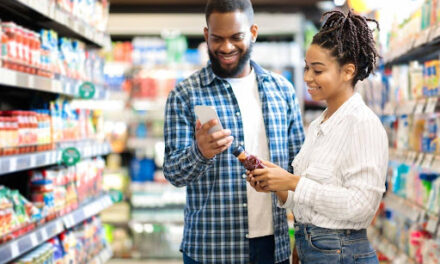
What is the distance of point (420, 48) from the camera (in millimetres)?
3439

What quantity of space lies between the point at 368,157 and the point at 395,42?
7.78ft

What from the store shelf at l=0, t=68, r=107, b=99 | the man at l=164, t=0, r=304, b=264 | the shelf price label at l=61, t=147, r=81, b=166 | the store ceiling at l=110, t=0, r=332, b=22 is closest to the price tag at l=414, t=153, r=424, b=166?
the man at l=164, t=0, r=304, b=264

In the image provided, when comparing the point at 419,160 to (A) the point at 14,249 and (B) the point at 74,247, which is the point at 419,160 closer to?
(B) the point at 74,247

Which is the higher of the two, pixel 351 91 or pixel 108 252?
pixel 351 91

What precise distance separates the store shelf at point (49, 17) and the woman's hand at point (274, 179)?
51.5 inches

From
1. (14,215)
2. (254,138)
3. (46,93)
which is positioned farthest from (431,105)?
(46,93)

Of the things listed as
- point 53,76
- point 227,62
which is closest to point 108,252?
point 53,76

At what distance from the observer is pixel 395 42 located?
3.85 m

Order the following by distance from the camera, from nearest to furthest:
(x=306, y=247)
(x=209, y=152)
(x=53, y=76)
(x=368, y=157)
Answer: (x=368, y=157) → (x=306, y=247) → (x=209, y=152) → (x=53, y=76)

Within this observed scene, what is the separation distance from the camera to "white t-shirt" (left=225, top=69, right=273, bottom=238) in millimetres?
2307

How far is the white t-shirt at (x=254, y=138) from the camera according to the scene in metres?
2.31

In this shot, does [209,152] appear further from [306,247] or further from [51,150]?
[51,150]

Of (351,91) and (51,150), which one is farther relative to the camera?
(51,150)

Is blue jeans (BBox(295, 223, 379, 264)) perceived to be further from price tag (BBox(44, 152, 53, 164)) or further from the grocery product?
price tag (BBox(44, 152, 53, 164))
